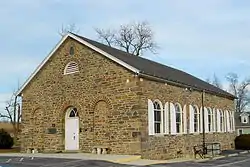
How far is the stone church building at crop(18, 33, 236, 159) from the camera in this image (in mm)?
23219

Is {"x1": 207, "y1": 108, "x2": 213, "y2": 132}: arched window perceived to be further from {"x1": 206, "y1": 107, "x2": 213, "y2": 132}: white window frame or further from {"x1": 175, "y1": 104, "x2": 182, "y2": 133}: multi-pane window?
{"x1": 175, "y1": 104, "x2": 182, "y2": 133}: multi-pane window

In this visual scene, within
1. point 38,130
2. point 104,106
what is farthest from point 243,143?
point 38,130

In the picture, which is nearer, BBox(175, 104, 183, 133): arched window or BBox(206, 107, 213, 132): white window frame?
BBox(175, 104, 183, 133): arched window

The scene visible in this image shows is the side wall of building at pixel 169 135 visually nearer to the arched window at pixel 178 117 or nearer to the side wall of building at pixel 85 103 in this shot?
the arched window at pixel 178 117

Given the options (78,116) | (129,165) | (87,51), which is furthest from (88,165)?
(87,51)

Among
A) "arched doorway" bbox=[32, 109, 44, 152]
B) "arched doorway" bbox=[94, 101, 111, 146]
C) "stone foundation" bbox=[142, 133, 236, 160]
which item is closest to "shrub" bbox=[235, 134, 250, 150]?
"stone foundation" bbox=[142, 133, 236, 160]

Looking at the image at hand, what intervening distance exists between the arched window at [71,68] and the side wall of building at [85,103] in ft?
0.85

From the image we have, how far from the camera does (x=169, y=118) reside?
26.0m

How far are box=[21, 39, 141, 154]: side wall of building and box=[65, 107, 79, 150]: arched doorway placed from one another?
30cm

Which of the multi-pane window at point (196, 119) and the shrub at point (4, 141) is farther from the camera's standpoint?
the shrub at point (4, 141)

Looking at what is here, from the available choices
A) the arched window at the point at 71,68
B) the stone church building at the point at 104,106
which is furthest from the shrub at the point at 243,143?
the arched window at the point at 71,68

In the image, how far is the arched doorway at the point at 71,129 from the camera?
2586 centimetres

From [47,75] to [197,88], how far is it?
1158 centimetres

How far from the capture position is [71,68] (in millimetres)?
26828
